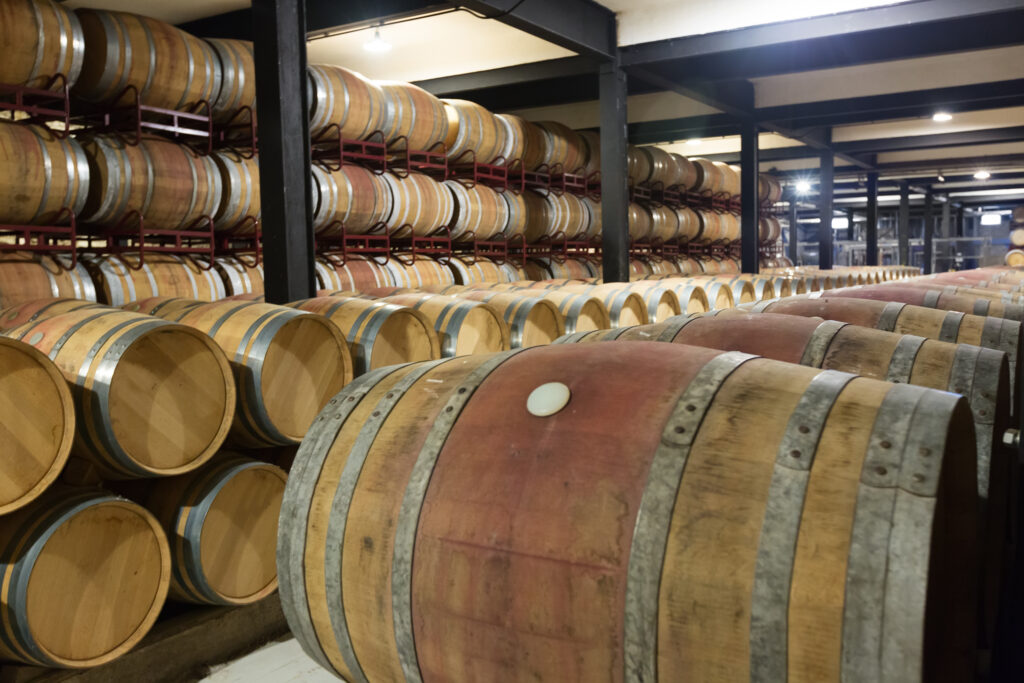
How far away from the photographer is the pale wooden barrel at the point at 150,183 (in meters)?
6.04

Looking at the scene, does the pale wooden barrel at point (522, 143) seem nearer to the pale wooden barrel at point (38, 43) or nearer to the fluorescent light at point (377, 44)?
the fluorescent light at point (377, 44)

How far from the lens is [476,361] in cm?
197

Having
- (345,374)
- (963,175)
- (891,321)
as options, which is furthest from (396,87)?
(963,175)

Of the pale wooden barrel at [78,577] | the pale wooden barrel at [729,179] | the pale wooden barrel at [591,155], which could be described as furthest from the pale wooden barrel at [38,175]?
the pale wooden barrel at [729,179]

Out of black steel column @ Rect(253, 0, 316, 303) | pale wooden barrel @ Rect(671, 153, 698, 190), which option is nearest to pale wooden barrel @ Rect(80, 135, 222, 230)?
black steel column @ Rect(253, 0, 316, 303)

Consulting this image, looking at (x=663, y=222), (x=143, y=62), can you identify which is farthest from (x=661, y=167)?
(x=143, y=62)

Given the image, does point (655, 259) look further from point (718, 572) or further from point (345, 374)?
point (718, 572)

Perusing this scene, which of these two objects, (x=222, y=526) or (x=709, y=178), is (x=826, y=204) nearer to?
(x=709, y=178)

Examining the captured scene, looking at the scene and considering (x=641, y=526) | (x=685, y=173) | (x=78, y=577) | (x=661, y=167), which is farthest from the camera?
(x=685, y=173)

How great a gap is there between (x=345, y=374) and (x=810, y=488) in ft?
8.96

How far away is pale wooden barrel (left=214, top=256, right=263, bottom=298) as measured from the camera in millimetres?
7000

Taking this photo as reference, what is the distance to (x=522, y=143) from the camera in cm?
1111

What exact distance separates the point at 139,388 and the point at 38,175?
3.18m

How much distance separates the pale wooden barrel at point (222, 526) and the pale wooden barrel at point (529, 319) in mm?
2101
